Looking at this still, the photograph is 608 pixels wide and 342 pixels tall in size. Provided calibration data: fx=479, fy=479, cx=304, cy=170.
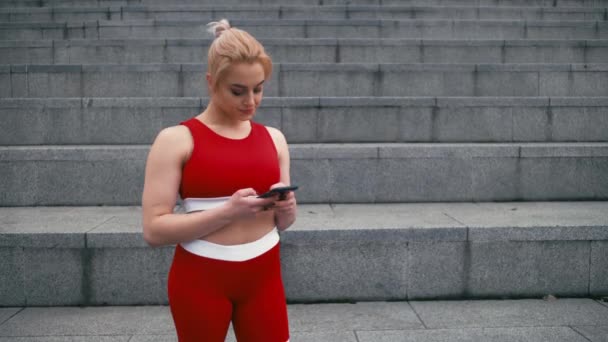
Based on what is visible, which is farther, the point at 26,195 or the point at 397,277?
the point at 26,195

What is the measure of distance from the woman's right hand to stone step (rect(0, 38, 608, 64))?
6.34m

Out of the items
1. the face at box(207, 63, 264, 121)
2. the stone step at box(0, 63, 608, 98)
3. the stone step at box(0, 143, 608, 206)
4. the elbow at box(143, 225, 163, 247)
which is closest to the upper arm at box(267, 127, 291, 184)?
the face at box(207, 63, 264, 121)

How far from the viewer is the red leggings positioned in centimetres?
185

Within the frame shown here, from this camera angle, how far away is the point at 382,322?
365cm

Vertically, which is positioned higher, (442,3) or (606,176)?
(442,3)

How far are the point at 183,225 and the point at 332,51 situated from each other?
21.2 feet

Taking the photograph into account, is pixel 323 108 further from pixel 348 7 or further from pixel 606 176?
pixel 348 7

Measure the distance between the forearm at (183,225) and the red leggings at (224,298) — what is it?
127mm

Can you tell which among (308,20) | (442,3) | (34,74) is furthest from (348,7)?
(34,74)

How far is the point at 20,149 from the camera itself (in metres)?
4.95

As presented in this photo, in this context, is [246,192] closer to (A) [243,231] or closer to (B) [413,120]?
(A) [243,231]

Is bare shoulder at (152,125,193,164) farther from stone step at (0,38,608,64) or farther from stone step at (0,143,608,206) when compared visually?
stone step at (0,38,608,64)

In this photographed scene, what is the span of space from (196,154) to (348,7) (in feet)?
28.1

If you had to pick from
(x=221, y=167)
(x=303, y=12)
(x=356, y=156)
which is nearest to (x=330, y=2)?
(x=303, y=12)
